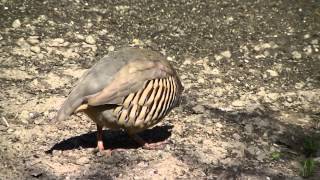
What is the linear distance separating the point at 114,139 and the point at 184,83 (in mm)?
1172

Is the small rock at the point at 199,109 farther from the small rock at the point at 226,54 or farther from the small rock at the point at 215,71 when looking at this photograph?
the small rock at the point at 226,54

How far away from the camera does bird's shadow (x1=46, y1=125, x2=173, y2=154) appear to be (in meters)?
4.73

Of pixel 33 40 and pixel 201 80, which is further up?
pixel 33 40

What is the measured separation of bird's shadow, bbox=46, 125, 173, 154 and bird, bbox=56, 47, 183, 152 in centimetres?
29

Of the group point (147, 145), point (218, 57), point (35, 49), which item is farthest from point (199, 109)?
point (35, 49)

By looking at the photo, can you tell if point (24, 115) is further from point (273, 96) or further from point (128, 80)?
point (273, 96)

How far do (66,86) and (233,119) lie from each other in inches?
61.3

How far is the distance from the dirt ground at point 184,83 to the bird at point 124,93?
0.42 meters

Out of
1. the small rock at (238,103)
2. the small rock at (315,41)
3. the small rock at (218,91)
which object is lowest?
the small rock at (238,103)

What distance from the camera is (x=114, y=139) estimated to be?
4.92 metres

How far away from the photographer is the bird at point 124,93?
4141 millimetres

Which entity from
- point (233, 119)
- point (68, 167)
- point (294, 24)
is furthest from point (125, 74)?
point (294, 24)

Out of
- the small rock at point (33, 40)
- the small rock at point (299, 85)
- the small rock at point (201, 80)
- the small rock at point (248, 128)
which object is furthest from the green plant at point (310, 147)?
the small rock at point (33, 40)

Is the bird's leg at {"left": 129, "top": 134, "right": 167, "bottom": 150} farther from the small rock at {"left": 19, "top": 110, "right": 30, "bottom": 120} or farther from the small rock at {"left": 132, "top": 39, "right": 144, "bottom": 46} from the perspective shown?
the small rock at {"left": 132, "top": 39, "right": 144, "bottom": 46}
